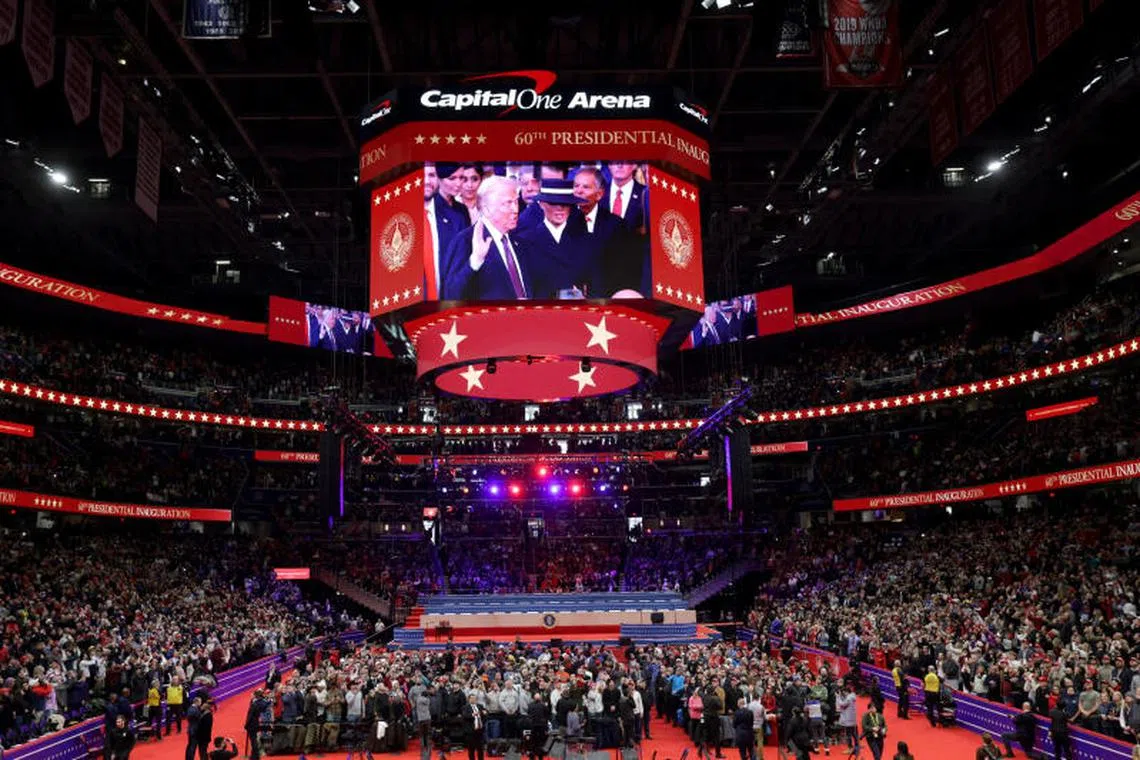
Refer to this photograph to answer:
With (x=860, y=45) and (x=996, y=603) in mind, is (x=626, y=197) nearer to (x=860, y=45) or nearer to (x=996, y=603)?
(x=860, y=45)

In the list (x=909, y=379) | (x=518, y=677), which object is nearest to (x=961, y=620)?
(x=518, y=677)

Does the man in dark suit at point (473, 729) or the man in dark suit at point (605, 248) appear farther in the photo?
the man in dark suit at point (473, 729)

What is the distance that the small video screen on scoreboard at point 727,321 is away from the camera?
37062 mm

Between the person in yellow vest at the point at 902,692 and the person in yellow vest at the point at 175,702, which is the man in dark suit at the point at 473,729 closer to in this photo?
the person in yellow vest at the point at 175,702

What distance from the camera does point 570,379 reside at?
19.6m

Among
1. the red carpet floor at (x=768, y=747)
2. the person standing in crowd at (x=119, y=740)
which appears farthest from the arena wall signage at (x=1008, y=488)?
the person standing in crowd at (x=119, y=740)

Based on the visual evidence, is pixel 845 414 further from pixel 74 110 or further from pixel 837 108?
pixel 74 110

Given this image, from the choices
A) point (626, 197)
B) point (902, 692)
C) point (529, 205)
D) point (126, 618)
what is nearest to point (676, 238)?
point (626, 197)

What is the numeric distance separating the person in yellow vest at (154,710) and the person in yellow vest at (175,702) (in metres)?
0.31

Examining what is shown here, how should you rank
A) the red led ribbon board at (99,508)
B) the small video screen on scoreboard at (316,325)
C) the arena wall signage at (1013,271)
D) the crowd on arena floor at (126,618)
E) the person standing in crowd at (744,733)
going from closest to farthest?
the person standing in crowd at (744,733) < the crowd on arena floor at (126,618) < the arena wall signage at (1013,271) < the red led ribbon board at (99,508) < the small video screen on scoreboard at (316,325)

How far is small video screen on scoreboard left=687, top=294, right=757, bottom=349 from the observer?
37062 mm

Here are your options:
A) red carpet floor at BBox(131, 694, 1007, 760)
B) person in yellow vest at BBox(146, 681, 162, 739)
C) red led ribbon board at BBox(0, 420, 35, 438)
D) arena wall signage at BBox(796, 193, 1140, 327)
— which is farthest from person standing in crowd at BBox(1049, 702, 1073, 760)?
red led ribbon board at BBox(0, 420, 35, 438)

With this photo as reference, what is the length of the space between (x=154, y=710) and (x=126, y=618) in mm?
8628

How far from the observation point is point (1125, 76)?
21.1m
